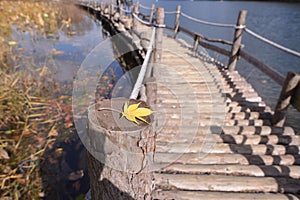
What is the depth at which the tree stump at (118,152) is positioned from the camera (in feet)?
2.86

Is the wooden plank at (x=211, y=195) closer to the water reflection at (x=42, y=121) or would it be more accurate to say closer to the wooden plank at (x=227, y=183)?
the wooden plank at (x=227, y=183)

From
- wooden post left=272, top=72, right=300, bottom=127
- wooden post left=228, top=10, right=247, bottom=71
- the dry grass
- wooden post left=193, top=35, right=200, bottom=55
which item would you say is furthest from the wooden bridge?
wooden post left=193, top=35, right=200, bottom=55

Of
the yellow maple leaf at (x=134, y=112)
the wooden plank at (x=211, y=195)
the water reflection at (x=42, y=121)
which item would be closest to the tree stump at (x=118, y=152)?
the yellow maple leaf at (x=134, y=112)

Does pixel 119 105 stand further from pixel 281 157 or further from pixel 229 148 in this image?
pixel 281 157

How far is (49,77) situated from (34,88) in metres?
0.75

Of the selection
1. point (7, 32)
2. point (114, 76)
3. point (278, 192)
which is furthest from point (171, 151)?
point (7, 32)

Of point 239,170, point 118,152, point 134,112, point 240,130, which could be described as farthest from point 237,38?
point 118,152

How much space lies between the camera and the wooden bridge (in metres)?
1.90

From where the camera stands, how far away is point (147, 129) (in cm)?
89

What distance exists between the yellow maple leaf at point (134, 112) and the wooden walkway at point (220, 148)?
0.83 m

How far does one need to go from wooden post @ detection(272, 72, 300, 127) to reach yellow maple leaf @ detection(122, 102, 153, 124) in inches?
90.6

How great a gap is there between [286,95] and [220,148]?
1.11 metres

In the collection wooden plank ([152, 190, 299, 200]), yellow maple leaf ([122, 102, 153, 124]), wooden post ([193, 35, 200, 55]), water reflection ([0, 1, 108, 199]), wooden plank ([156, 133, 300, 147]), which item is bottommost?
water reflection ([0, 1, 108, 199])

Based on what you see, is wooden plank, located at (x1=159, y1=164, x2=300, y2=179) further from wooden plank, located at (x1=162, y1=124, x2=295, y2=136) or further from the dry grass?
the dry grass
